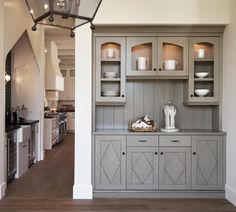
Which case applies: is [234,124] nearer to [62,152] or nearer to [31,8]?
[31,8]

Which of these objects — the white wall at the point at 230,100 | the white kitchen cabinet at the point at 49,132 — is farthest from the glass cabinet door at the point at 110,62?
the white kitchen cabinet at the point at 49,132

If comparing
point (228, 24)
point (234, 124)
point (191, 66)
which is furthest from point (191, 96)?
point (228, 24)

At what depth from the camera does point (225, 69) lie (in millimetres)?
4270

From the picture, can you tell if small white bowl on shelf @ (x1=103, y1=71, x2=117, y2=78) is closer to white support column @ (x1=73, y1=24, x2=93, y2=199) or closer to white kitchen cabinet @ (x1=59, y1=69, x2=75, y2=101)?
white support column @ (x1=73, y1=24, x2=93, y2=199)

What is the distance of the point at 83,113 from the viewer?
13.8ft

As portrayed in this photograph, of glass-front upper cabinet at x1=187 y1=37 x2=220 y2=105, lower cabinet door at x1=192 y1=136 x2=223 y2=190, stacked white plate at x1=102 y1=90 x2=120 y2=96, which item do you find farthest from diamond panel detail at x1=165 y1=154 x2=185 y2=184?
stacked white plate at x1=102 y1=90 x2=120 y2=96

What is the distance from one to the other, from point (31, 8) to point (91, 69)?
227cm

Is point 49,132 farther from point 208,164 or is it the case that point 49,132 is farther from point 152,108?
point 208,164

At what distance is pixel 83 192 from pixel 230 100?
7.92 feet

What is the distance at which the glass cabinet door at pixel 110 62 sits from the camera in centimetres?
434

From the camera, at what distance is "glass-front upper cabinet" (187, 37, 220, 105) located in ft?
14.3

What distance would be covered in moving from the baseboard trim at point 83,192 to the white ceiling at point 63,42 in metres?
4.59

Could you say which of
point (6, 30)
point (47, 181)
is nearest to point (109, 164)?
point (47, 181)

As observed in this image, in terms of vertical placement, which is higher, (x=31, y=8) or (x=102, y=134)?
(x=31, y=8)
